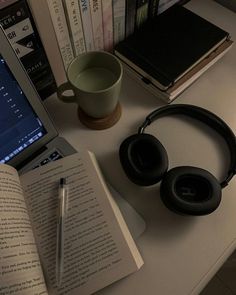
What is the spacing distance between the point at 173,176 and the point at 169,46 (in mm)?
283

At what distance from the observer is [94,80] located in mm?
599

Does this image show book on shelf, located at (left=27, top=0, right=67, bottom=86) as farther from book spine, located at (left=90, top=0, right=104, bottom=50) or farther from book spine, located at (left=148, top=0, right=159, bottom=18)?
book spine, located at (left=148, top=0, right=159, bottom=18)

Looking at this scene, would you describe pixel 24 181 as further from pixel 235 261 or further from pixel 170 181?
pixel 235 261

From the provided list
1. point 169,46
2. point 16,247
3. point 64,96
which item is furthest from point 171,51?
point 16,247

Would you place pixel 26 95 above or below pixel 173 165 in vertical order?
above

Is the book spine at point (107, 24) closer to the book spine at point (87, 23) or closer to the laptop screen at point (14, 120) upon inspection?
the book spine at point (87, 23)

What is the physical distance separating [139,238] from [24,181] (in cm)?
20

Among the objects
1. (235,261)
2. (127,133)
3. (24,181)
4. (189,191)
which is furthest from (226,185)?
(235,261)

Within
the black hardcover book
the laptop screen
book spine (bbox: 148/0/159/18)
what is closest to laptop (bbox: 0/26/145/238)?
the laptop screen

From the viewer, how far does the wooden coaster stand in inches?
24.6

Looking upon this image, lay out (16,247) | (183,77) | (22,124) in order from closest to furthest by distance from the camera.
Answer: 1. (16,247)
2. (22,124)
3. (183,77)

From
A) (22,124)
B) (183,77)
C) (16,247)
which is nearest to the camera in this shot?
(16,247)

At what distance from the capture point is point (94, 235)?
1.62ft

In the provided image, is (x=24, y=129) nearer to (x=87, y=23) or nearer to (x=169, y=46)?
(x=87, y=23)
